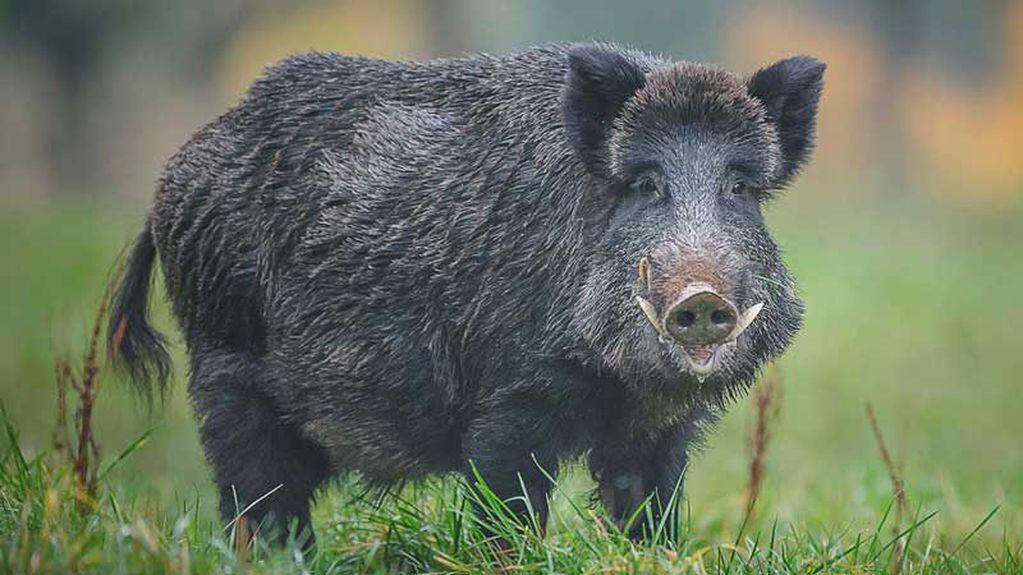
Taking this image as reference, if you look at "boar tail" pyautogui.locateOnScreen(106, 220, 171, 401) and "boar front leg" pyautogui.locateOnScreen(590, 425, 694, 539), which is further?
"boar tail" pyautogui.locateOnScreen(106, 220, 171, 401)

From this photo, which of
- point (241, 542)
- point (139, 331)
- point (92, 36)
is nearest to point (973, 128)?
point (92, 36)

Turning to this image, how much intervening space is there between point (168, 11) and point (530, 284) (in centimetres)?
2025

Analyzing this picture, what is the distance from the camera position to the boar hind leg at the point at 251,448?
18.4ft

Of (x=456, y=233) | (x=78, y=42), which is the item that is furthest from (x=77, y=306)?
(x=78, y=42)

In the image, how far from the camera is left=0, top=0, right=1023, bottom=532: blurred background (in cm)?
1232

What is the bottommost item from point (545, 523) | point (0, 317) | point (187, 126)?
point (187, 126)

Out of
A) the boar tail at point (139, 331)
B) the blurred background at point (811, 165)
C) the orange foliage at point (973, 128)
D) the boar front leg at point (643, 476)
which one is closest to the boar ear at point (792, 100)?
the boar front leg at point (643, 476)

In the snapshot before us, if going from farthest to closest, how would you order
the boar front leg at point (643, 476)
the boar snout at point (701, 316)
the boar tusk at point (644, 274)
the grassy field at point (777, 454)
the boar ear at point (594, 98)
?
the boar front leg at point (643, 476) < the boar ear at point (594, 98) < the boar tusk at point (644, 274) < the grassy field at point (777, 454) < the boar snout at point (701, 316)

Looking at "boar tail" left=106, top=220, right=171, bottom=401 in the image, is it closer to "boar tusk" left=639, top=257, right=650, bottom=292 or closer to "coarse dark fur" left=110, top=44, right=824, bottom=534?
"coarse dark fur" left=110, top=44, right=824, bottom=534

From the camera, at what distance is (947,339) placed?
14305 millimetres

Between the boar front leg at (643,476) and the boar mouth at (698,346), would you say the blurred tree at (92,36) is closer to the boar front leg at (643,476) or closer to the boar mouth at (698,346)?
the boar front leg at (643,476)

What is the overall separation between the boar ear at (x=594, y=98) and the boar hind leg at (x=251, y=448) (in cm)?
158

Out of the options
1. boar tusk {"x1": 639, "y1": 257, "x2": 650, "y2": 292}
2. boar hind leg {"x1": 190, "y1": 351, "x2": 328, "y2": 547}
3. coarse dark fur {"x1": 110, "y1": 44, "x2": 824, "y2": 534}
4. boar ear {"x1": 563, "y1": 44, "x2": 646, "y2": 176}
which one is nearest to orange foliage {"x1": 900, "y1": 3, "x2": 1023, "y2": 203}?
coarse dark fur {"x1": 110, "y1": 44, "x2": 824, "y2": 534}

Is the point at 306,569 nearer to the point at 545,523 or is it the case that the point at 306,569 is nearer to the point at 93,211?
the point at 545,523
